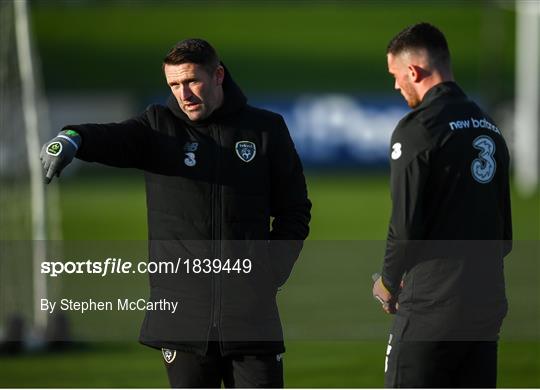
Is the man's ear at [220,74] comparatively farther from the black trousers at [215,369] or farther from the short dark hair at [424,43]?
the black trousers at [215,369]

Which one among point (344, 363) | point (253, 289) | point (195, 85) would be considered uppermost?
point (195, 85)

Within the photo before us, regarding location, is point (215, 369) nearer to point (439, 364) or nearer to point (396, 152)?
point (439, 364)

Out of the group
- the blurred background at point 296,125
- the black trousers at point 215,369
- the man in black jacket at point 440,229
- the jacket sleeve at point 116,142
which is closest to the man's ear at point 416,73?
the man in black jacket at point 440,229

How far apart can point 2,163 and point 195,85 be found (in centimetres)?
539

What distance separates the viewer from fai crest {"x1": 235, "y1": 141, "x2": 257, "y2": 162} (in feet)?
17.8

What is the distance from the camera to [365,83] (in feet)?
120

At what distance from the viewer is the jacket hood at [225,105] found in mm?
5453

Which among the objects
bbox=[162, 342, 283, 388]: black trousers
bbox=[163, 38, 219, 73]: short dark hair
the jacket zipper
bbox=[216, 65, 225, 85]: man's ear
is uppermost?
bbox=[163, 38, 219, 73]: short dark hair

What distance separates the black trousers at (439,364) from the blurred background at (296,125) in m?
3.85

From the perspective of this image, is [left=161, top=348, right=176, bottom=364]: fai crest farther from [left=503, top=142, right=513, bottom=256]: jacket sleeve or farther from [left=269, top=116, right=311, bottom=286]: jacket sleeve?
[left=503, top=142, right=513, bottom=256]: jacket sleeve

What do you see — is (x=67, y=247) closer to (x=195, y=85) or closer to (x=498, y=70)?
(x=195, y=85)

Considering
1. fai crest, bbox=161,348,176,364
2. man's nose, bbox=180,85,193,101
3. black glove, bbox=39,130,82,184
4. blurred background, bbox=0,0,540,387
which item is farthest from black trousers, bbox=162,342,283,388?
blurred background, bbox=0,0,540,387

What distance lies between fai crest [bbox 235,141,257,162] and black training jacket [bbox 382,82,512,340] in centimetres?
74

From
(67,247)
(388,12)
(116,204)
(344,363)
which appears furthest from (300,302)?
(388,12)
